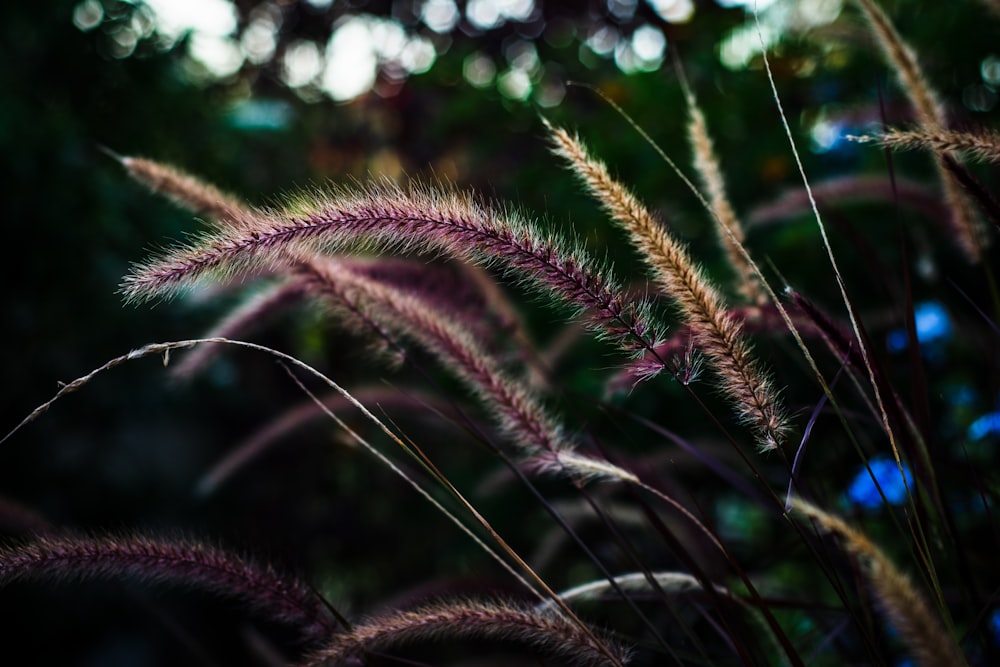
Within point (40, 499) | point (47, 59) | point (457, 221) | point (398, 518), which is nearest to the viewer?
point (457, 221)

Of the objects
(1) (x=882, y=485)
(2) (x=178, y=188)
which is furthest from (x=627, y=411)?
(2) (x=178, y=188)

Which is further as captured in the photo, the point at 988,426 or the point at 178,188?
the point at 988,426

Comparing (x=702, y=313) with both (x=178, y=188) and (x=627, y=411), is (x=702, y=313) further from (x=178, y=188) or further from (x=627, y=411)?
(x=178, y=188)

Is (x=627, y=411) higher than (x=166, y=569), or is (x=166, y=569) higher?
(x=627, y=411)

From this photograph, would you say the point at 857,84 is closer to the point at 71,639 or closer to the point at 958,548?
the point at 958,548

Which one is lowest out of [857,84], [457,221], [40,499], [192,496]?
[40,499]

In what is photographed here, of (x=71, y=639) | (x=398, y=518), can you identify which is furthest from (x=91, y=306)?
(x=398, y=518)

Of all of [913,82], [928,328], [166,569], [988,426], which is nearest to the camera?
[166,569]

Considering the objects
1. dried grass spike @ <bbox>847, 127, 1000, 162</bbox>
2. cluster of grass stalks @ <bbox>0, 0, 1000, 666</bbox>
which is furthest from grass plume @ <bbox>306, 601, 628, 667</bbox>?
dried grass spike @ <bbox>847, 127, 1000, 162</bbox>

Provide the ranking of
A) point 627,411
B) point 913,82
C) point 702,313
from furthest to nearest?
point 627,411
point 913,82
point 702,313

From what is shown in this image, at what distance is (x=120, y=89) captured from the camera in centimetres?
308

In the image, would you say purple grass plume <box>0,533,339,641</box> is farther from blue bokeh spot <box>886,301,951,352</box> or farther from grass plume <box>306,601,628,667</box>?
blue bokeh spot <box>886,301,951,352</box>

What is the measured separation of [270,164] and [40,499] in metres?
2.47

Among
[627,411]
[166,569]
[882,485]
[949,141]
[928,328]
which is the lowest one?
[166,569]
